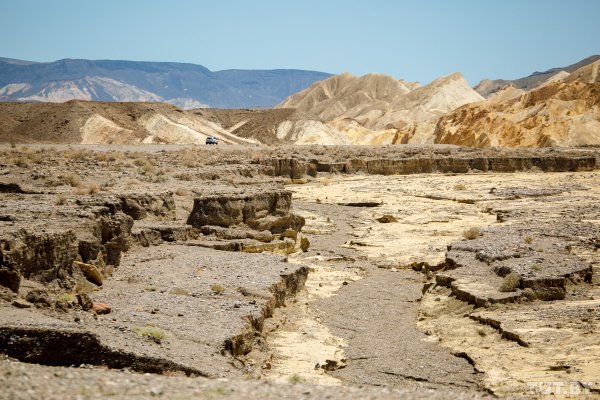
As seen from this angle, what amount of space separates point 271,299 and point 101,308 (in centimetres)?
341

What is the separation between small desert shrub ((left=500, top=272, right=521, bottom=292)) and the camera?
14.7 m

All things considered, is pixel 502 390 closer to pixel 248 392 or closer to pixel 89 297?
pixel 248 392

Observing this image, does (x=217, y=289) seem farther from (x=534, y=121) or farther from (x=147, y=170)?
(x=534, y=121)

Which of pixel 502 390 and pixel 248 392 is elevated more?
pixel 248 392

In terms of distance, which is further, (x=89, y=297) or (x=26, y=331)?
(x=89, y=297)

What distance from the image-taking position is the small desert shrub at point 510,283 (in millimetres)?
14742

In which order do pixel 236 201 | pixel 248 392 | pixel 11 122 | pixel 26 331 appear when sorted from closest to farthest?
pixel 248 392 < pixel 26 331 < pixel 236 201 < pixel 11 122

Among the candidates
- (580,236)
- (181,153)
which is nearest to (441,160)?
(181,153)

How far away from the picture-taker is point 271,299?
539 inches

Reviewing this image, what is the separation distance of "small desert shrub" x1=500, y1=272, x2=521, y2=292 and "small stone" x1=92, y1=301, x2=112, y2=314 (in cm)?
736

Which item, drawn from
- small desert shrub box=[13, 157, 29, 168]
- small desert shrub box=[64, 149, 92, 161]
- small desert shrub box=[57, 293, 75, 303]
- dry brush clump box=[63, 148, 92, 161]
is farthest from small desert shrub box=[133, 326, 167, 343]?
small desert shrub box=[64, 149, 92, 161]

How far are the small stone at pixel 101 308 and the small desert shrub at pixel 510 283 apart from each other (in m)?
7.36

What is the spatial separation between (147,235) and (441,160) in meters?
34.1

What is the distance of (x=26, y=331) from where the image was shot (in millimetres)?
9070
